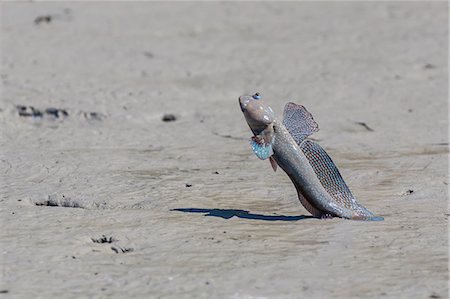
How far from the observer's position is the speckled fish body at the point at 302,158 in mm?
4418

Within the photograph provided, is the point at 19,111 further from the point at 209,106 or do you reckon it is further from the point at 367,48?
the point at 367,48

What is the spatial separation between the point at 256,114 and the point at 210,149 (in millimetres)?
1593

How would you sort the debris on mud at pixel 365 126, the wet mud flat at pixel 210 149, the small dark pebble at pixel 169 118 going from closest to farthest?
1. the wet mud flat at pixel 210 149
2. the debris on mud at pixel 365 126
3. the small dark pebble at pixel 169 118

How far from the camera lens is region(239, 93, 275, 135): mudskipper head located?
14.5 feet

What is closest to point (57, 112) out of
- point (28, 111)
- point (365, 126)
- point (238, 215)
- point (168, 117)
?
point (28, 111)

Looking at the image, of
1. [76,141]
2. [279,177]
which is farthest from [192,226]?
[76,141]

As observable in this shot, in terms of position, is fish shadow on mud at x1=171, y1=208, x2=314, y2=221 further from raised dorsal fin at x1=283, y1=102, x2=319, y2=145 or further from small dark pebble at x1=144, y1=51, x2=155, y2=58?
small dark pebble at x1=144, y1=51, x2=155, y2=58

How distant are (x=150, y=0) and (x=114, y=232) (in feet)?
20.8

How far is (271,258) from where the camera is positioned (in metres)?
3.99

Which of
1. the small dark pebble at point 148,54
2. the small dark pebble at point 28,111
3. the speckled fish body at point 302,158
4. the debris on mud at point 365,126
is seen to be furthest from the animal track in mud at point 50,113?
the speckled fish body at point 302,158

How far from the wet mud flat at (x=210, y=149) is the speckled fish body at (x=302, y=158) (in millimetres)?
87

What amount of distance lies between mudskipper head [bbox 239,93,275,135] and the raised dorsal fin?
0.34ft

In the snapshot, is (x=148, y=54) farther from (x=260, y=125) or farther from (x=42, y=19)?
(x=260, y=125)

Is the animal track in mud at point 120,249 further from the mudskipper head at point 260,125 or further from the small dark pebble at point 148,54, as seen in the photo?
the small dark pebble at point 148,54
